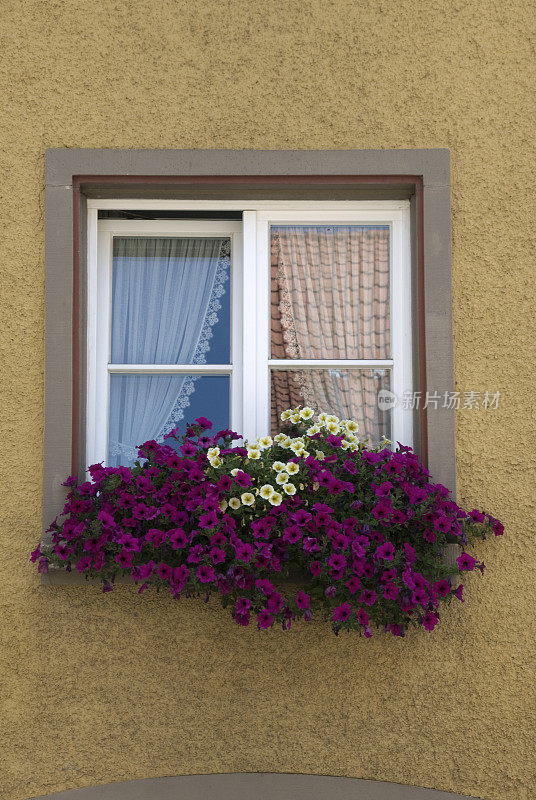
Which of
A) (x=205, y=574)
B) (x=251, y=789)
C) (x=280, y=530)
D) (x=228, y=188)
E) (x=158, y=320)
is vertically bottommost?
(x=251, y=789)

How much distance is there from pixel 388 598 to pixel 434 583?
0.76 feet

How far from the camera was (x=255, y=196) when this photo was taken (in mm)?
3229

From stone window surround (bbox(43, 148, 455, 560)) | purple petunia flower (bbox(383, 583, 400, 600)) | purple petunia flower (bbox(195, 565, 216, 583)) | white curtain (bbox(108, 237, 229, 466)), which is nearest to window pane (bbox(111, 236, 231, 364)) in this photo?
white curtain (bbox(108, 237, 229, 466))

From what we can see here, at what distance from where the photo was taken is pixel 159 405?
331 centimetres

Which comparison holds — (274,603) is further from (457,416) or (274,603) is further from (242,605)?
(457,416)

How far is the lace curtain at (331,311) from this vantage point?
3.27 m

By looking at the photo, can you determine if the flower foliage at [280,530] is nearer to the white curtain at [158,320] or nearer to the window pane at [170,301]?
the white curtain at [158,320]

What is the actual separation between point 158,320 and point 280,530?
1.15m

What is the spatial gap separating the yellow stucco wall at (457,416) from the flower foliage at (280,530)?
0.19m

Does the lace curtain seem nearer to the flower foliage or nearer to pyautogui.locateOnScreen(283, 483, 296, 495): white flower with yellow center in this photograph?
the flower foliage

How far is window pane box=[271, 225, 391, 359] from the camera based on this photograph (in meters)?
3.29

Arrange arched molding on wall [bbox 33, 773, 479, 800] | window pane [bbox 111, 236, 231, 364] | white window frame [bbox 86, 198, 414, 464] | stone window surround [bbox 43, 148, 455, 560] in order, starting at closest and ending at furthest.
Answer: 1. arched molding on wall [bbox 33, 773, 479, 800]
2. stone window surround [bbox 43, 148, 455, 560]
3. white window frame [bbox 86, 198, 414, 464]
4. window pane [bbox 111, 236, 231, 364]

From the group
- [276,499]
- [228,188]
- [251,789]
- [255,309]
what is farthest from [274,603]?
[228,188]

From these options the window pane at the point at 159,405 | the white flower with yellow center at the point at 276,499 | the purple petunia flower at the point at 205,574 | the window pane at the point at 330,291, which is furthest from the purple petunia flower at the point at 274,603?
the window pane at the point at 330,291
